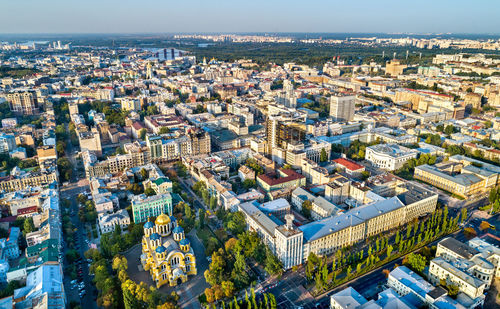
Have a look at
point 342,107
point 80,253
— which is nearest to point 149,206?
point 80,253

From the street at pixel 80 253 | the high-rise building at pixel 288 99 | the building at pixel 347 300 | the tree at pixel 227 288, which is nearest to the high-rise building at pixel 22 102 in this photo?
the street at pixel 80 253

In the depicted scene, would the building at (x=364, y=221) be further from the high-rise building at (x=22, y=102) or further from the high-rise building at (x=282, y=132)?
the high-rise building at (x=22, y=102)

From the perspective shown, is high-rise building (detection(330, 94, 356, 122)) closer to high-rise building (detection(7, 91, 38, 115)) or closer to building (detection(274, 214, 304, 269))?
building (detection(274, 214, 304, 269))

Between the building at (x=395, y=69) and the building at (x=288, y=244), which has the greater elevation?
the building at (x=395, y=69)

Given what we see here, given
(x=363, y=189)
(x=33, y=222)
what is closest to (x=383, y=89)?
(x=363, y=189)

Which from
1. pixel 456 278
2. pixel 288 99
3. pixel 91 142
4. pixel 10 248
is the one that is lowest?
pixel 10 248

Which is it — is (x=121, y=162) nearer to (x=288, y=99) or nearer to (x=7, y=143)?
(x=7, y=143)

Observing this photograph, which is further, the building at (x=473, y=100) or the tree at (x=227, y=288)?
the building at (x=473, y=100)
